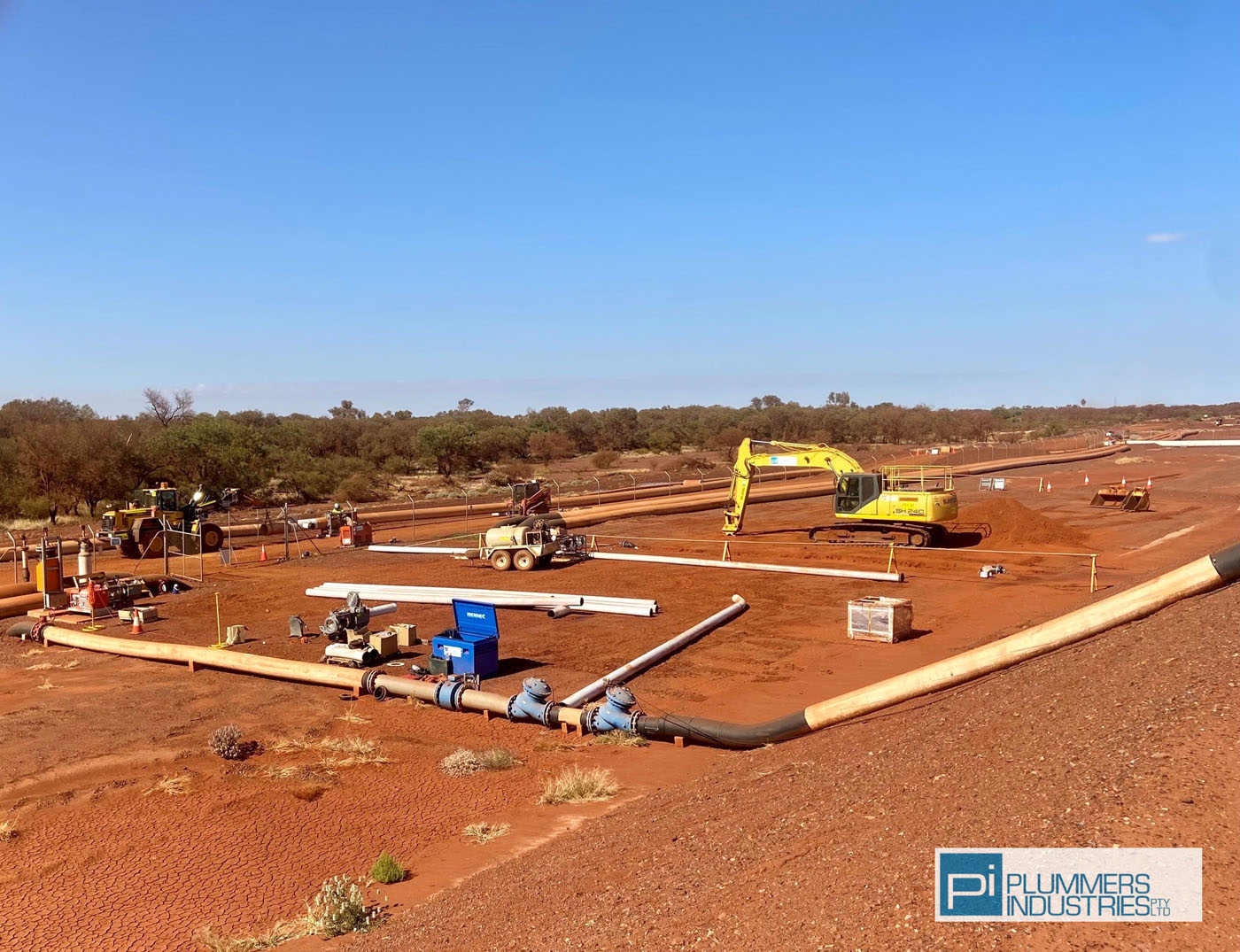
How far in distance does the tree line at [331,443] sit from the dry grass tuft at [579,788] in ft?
147

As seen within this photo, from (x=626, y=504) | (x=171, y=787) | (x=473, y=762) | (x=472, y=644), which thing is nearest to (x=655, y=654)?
(x=472, y=644)

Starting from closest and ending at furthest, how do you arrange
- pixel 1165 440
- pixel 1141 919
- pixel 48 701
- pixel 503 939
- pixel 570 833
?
pixel 1141 919 → pixel 503 939 → pixel 570 833 → pixel 48 701 → pixel 1165 440

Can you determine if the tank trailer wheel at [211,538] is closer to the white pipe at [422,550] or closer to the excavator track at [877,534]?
the white pipe at [422,550]

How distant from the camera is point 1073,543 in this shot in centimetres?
3086

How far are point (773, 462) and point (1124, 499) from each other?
64.7 ft

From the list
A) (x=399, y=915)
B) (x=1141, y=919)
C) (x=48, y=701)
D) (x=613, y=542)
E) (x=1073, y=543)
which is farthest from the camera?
(x=613, y=542)

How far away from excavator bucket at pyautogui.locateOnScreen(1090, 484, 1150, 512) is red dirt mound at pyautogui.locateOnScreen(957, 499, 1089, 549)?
7.39 meters

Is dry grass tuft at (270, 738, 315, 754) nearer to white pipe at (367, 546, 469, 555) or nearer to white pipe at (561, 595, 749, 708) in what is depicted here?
white pipe at (561, 595, 749, 708)

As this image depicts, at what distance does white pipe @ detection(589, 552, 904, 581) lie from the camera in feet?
83.8

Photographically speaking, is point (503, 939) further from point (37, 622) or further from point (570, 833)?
point (37, 622)

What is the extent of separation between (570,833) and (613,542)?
25.9 meters

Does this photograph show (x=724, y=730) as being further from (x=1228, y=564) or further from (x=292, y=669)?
(x=292, y=669)

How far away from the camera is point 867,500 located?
1230 inches

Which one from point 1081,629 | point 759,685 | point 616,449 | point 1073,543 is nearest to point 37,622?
point 759,685
